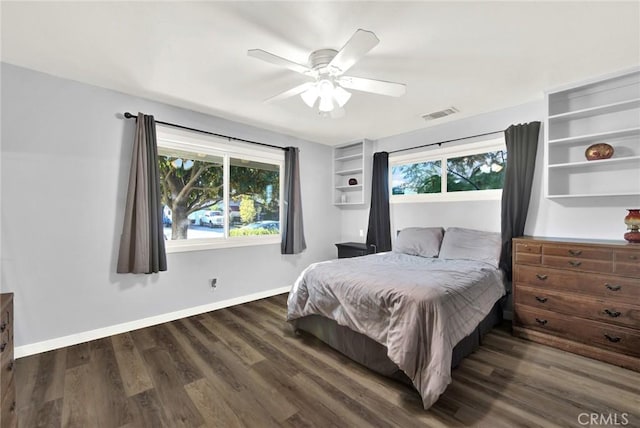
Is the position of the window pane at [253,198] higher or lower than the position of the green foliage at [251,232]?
higher

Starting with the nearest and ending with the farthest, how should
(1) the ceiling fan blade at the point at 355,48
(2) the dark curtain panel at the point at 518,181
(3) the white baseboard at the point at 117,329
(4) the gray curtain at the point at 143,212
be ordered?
1. (1) the ceiling fan blade at the point at 355,48
2. (3) the white baseboard at the point at 117,329
3. (4) the gray curtain at the point at 143,212
4. (2) the dark curtain panel at the point at 518,181

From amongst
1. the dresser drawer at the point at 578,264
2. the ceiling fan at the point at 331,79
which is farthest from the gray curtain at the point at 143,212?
the dresser drawer at the point at 578,264

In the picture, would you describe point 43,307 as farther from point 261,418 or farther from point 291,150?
point 291,150

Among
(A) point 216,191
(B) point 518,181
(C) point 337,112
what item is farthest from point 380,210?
(A) point 216,191

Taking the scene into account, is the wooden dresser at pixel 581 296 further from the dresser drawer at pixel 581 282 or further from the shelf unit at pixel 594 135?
the shelf unit at pixel 594 135

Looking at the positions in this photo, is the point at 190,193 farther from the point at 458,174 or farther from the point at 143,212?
the point at 458,174

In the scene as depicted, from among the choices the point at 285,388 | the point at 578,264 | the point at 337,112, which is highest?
the point at 337,112

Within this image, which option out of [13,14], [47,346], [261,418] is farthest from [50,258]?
[261,418]

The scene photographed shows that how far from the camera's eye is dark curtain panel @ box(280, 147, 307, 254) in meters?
4.08

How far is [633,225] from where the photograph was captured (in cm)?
230

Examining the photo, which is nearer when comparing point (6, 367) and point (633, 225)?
point (6, 367)

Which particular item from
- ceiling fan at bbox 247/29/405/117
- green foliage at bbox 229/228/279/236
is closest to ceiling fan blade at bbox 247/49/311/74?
ceiling fan at bbox 247/29/405/117

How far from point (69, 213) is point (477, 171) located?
176 inches

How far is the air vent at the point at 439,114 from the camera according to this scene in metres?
3.23
